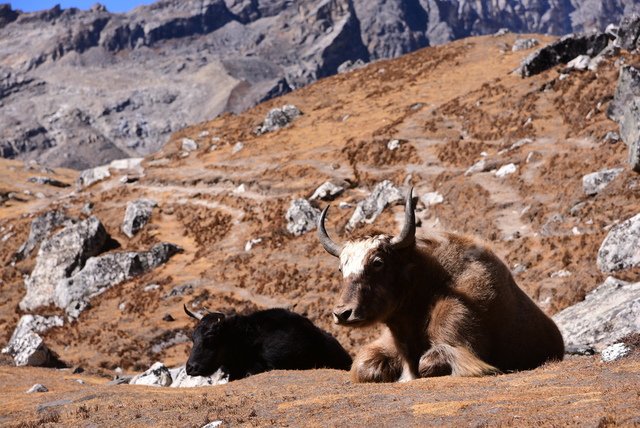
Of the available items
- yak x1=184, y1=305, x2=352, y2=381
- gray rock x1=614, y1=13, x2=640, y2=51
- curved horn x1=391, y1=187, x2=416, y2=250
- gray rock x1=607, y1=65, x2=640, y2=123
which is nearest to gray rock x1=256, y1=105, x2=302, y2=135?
gray rock x1=614, y1=13, x2=640, y2=51

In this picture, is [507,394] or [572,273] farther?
[572,273]

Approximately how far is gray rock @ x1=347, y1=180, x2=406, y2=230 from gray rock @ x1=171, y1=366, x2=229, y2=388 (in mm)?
17592

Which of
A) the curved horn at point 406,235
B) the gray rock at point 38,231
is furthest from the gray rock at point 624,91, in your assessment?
the gray rock at point 38,231

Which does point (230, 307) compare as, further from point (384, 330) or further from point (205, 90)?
point (205, 90)

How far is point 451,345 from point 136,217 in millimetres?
41263

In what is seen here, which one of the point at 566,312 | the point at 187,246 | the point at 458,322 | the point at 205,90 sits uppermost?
the point at 458,322

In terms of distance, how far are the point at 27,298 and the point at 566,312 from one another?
118 feet

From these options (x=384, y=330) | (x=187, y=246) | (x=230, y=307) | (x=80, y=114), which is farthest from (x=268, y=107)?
(x=80, y=114)

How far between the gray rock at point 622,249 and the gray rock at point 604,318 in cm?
240

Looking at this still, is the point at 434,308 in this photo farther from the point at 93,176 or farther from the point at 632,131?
the point at 93,176

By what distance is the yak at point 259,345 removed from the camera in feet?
A: 44.9

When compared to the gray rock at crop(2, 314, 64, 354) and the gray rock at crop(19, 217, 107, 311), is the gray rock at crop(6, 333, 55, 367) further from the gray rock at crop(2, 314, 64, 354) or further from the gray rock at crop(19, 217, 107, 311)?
the gray rock at crop(19, 217, 107, 311)

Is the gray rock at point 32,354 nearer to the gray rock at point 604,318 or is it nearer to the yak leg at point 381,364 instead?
the yak leg at point 381,364

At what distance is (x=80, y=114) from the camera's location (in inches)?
7205
